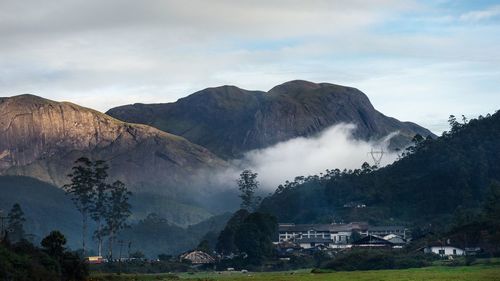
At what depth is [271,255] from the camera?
154m

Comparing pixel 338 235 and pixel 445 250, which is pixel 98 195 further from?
pixel 445 250

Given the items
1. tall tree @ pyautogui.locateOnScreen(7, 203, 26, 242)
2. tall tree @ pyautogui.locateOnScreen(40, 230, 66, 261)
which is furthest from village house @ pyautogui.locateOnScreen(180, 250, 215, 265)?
tall tree @ pyautogui.locateOnScreen(40, 230, 66, 261)

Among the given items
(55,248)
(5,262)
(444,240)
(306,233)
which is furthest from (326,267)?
(306,233)

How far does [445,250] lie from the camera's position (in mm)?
127750

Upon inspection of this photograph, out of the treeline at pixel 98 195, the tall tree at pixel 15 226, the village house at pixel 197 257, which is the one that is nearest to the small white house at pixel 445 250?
the village house at pixel 197 257

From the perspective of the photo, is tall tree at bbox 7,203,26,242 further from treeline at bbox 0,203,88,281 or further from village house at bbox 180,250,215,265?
treeline at bbox 0,203,88,281

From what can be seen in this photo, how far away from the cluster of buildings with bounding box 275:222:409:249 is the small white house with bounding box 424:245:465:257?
83.1 feet

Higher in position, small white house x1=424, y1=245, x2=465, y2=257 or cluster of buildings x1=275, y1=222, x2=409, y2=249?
cluster of buildings x1=275, y1=222, x2=409, y2=249

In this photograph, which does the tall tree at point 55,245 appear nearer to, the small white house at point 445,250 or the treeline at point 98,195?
the small white house at point 445,250

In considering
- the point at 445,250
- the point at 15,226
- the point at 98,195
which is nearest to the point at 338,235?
the point at 98,195

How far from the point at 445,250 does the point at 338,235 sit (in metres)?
63.1

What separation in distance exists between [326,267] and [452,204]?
225 ft

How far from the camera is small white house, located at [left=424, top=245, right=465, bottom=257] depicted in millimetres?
125500

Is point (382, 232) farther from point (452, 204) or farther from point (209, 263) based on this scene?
point (209, 263)
